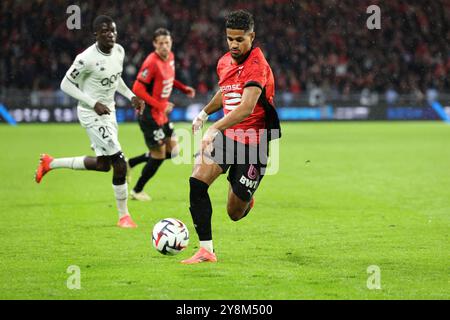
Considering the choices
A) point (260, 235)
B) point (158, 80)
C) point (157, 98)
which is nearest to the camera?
point (260, 235)

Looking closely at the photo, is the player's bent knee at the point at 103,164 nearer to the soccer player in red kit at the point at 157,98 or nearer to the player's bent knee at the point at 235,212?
the soccer player in red kit at the point at 157,98

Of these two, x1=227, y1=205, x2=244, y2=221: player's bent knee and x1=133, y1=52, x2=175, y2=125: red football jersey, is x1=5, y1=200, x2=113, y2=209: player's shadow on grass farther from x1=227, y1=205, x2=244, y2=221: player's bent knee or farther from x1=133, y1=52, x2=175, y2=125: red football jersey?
x1=227, y1=205, x2=244, y2=221: player's bent knee

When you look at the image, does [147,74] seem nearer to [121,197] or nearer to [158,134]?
[158,134]

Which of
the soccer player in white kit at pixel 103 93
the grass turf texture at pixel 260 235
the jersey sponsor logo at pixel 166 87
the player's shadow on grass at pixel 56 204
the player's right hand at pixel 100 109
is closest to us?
the grass turf texture at pixel 260 235

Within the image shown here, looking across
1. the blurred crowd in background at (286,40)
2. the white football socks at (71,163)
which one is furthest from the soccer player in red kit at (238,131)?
the blurred crowd in background at (286,40)

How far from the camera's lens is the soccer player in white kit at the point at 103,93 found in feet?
35.1

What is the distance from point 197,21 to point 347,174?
68.4 ft

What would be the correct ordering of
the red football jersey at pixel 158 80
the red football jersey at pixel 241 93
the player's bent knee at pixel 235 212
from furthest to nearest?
the red football jersey at pixel 158 80, the player's bent knee at pixel 235 212, the red football jersey at pixel 241 93

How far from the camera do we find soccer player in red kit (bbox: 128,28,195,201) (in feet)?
45.4

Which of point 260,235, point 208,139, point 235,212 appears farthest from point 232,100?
point 260,235

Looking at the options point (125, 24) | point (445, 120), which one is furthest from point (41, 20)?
point (445, 120)

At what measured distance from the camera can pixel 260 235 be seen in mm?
10062

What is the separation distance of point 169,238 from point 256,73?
181 cm

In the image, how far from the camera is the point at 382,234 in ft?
33.1
